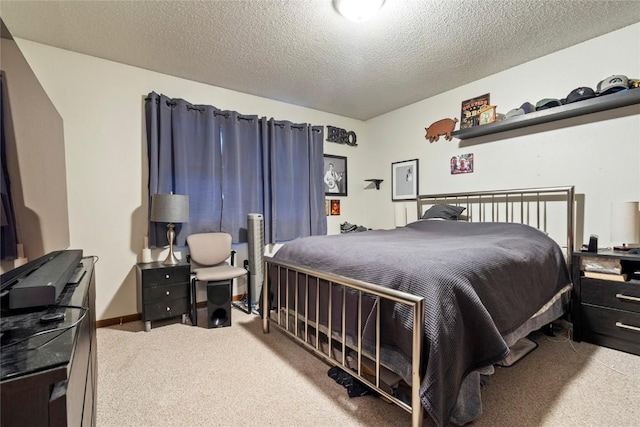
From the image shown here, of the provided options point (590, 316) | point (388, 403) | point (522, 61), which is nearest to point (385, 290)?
point (388, 403)

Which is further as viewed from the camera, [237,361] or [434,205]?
[434,205]

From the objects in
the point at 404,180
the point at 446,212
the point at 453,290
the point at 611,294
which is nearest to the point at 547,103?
the point at 446,212

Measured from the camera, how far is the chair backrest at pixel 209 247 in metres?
2.96

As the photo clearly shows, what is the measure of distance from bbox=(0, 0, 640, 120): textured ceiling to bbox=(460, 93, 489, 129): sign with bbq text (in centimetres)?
23

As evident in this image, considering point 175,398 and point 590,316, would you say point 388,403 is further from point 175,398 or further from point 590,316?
point 590,316

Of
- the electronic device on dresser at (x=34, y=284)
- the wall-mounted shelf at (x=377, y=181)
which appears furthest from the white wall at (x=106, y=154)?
the wall-mounted shelf at (x=377, y=181)

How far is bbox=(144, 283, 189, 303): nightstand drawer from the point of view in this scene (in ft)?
8.28

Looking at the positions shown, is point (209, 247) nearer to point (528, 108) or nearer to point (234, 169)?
point (234, 169)

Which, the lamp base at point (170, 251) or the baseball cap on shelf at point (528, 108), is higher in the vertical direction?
the baseball cap on shelf at point (528, 108)

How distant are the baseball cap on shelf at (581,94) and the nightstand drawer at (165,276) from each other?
3647 millimetres

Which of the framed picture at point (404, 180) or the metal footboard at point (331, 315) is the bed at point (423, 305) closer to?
the metal footboard at point (331, 315)

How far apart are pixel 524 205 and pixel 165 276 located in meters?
3.50

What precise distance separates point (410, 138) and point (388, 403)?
3.29m

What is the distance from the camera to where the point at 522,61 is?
9.36 ft
